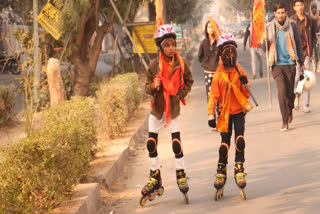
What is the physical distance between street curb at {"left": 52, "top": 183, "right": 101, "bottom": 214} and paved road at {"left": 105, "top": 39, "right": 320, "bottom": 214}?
0.75 feet

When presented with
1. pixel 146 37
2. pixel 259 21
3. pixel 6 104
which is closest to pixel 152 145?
pixel 259 21

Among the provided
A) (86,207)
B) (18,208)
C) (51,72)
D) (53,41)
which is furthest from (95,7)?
(18,208)

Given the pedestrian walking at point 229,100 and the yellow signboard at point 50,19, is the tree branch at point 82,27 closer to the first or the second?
the yellow signboard at point 50,19

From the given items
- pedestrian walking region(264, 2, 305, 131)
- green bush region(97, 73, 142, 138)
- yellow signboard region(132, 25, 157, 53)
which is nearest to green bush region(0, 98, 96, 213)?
green bush region(97, 73, 142, 138)

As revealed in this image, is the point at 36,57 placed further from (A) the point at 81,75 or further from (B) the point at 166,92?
(B) the point at 166,92

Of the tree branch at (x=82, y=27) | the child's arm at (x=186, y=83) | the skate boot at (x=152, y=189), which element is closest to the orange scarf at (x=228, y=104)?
the child's arm at (x=186, y=83)

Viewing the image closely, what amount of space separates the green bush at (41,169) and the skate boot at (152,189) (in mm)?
676

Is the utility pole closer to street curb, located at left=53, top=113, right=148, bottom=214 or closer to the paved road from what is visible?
the paved road

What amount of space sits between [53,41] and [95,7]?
4.95 feet

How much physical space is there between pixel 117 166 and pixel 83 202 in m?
2.24

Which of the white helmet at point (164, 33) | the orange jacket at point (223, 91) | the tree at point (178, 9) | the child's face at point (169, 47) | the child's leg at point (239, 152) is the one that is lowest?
the child's leg at point (239, 152)

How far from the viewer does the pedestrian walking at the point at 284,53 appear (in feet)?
32.4

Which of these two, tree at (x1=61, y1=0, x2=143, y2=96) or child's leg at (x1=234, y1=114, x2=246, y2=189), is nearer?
child's leg at (x1=234, y1=114, x2=246, y2=189)

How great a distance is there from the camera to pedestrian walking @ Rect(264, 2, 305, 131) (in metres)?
9.88
